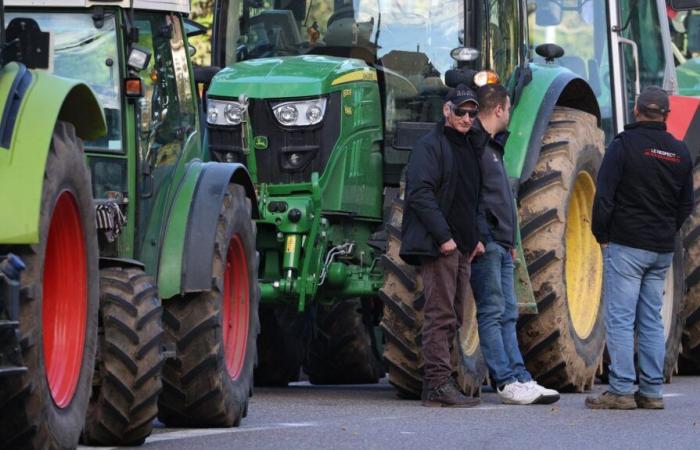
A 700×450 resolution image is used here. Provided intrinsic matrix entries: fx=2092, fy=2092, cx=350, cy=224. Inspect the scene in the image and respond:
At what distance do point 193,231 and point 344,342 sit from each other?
14.6 ft

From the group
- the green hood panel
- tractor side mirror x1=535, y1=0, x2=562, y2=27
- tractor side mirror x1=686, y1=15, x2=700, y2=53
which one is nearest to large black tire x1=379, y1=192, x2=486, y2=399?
tractor side mirror x1=535, y1=0, x2=562, y2=27

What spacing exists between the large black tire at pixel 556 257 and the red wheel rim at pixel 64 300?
539 cm

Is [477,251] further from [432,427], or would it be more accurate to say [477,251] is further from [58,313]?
[58,313]

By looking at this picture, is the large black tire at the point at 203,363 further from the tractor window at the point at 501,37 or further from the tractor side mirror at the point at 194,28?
the tractor window at the point at 501,37

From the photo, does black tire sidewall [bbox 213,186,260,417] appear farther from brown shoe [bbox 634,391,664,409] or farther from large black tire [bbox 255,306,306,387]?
large black tire [bbox 255,306,306,387]

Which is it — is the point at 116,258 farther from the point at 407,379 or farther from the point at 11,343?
the point at 407,379

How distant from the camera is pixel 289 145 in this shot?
13.7 m

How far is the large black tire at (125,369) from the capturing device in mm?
9641

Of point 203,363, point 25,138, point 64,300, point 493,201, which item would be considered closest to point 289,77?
point 493,201

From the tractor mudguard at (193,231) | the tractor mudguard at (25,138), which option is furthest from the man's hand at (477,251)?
the tractor mudguard at (25,138)

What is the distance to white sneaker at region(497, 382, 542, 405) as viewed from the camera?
42.0ft

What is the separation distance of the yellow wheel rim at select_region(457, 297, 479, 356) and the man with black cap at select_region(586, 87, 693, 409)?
3.50 ft

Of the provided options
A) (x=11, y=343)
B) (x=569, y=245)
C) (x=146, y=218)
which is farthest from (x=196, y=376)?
(x=569, y=245)

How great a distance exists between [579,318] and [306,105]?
8.91ft
